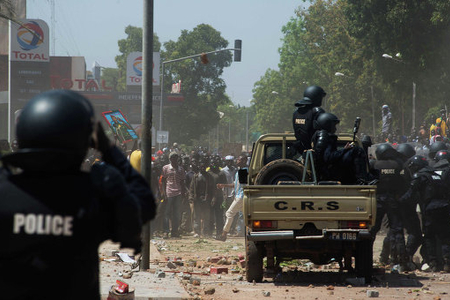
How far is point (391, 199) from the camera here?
12.1m

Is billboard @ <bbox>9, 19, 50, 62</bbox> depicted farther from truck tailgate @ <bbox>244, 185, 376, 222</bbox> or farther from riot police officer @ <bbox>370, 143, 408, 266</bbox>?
truck tailgate @ <bbox>244, 185, 376, 222</bbox>

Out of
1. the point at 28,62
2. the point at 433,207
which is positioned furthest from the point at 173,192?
the point at 28,62

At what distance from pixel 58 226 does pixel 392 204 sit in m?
9.90

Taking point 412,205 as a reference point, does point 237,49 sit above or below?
above

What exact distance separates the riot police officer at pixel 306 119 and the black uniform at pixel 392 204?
1906 mm

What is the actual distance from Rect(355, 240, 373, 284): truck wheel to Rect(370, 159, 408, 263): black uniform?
5.46ft

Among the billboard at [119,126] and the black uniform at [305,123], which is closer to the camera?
the black uniform at [305,123]

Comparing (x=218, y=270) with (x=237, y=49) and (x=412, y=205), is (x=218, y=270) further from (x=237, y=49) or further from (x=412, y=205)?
(x=237, y=49)

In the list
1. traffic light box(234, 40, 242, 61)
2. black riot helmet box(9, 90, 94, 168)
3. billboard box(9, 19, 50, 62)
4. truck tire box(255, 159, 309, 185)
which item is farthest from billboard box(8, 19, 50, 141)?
black riot helmet box(9, 90, 94, 168)

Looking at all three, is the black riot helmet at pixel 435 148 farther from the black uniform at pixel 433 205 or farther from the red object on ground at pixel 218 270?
the red object on ground at pixel 218 270

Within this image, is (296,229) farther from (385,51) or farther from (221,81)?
(221,81)

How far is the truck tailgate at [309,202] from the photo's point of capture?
972 cm

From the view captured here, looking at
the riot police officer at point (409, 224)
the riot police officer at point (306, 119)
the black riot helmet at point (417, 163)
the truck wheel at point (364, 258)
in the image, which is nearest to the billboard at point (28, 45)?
the black riot helmet at point (417, 163)

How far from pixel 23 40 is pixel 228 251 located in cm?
4632
